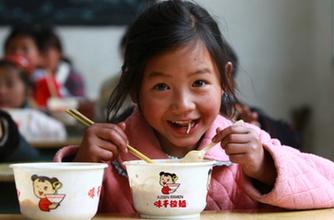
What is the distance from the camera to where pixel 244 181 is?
137 centimetres

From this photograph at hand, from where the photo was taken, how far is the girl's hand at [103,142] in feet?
4.43

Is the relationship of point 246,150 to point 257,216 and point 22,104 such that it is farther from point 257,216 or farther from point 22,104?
point 22,104

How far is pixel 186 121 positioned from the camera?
146 centimetres

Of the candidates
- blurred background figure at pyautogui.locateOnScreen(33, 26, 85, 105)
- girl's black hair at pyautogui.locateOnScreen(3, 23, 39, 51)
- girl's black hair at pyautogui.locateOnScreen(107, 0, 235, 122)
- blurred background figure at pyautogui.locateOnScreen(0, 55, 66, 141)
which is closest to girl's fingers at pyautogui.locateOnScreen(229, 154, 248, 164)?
girl's black hair at pyautogui.locateOnScreen(107, 0, 235, 122)

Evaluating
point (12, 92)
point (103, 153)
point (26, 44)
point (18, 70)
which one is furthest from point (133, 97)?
point (26, 44)

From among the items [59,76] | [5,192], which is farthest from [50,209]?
[59,76]

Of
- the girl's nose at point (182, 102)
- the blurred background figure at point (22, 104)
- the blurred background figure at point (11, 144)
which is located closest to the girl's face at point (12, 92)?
the blurred background figure at point (22, 104)

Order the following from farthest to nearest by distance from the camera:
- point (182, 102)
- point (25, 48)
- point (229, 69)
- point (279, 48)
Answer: point (25, 48), point (279, 48), point (229, 69), point (182, 102)

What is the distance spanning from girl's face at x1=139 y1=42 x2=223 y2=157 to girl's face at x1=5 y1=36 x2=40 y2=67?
4719 mm

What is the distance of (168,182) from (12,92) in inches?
137

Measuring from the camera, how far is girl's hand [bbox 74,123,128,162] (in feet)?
4.43

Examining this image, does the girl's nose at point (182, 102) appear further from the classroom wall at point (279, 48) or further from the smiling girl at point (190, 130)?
the classroom wall at point (279, 48)

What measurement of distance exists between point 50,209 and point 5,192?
96 centimetres

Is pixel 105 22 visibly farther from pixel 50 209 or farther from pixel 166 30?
pixel 50 209
